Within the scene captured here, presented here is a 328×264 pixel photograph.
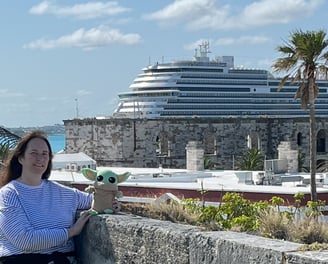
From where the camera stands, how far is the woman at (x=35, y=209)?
441cm

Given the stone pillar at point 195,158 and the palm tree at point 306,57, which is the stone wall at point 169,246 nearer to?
the palm tree at point 306,57

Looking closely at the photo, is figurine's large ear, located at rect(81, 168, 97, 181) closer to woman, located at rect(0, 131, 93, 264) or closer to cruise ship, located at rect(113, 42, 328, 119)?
woman, located at rect(0, 131, 93, 264)

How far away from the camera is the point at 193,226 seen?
4277 millimetres

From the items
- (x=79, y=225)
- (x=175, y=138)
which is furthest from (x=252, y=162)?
(x=79, y=225)

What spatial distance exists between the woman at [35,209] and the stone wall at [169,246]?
0.49 ft

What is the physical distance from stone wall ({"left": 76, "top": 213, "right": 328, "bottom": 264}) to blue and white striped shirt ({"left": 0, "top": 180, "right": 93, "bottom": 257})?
190mm

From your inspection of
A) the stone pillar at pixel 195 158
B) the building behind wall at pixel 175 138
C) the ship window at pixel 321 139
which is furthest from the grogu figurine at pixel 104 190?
the ship window at pixel 321 139

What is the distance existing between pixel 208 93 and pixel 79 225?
70621 mm

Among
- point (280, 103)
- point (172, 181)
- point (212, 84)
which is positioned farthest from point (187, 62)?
point (172, 181)

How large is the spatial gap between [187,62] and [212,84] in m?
3.55

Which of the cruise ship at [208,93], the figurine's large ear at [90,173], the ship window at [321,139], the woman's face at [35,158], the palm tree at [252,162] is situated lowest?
the palm tree at [252,162]

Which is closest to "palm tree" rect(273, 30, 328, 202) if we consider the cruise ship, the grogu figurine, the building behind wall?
the grogu figurine

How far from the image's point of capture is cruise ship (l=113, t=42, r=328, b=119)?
69438 mm

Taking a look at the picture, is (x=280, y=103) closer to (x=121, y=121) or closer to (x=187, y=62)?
(x=187, y=62)
